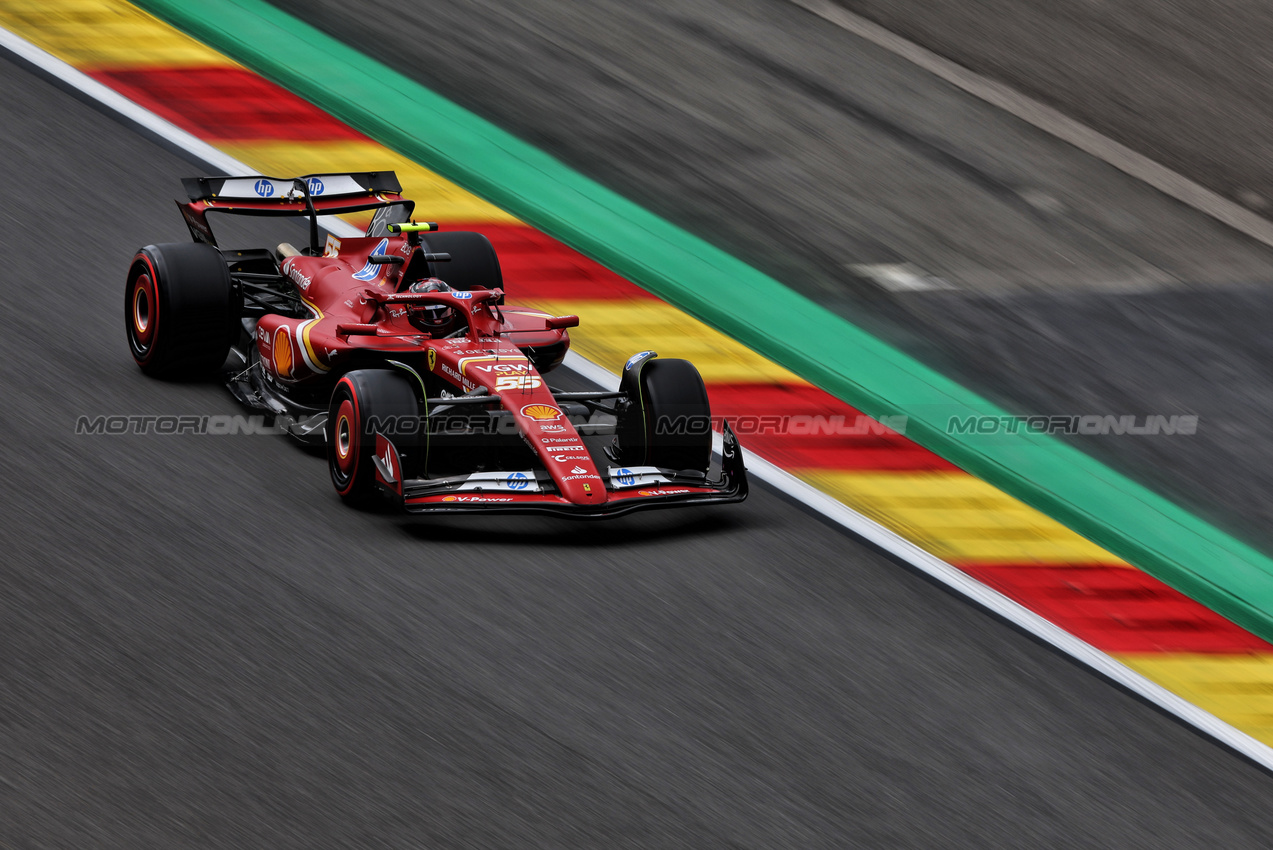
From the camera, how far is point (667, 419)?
762 cm

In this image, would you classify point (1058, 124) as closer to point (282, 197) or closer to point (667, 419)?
point (667, 419)

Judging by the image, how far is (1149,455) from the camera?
941 cm

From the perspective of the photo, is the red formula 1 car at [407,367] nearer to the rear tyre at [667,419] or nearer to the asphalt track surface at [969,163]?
the rear tyre at [667,419]

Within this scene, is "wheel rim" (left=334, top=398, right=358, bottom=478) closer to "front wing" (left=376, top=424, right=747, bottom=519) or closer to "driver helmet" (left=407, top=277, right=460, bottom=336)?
"front wing" (left=376, top=424, right=747, bottom=519)

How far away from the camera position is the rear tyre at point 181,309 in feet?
26.8

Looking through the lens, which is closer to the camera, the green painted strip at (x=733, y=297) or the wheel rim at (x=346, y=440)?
the wheel rim at (x=346, y=440)

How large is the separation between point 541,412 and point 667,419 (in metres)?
0.70

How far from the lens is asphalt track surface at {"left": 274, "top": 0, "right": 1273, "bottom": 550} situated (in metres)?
10.2

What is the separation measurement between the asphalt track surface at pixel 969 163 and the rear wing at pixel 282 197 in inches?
116

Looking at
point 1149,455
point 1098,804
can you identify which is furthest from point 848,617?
point 1149,455

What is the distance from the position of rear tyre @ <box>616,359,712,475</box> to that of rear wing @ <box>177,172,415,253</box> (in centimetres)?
207

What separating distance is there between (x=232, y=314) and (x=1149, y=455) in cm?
558

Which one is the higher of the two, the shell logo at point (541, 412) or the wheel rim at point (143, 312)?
the shell logo at point (541, 412)

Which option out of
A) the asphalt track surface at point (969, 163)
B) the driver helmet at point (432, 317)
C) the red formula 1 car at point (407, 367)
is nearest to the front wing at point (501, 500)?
the red formula 1 car at point (407, 367)
